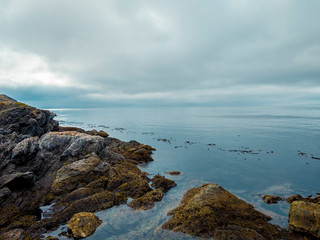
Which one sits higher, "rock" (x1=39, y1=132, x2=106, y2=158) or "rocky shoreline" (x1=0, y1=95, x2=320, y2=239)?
"rock" (x1=39, y1=132, x2=106, y2=158)

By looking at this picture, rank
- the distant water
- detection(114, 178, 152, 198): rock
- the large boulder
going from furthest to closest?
1. the large boulder
2. detection(114, 178, 152, 198): rock
3. the distant water

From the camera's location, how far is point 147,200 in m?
19.4

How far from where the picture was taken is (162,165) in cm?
3572

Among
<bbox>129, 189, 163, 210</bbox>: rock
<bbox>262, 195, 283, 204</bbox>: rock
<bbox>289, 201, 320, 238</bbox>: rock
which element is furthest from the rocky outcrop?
<bbox>262, 195, 283, 204</bbox>: rock

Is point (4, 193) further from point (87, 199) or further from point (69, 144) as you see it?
point (69, 144)

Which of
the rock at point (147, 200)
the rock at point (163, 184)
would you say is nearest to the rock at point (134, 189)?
the rock at point (147, 200)

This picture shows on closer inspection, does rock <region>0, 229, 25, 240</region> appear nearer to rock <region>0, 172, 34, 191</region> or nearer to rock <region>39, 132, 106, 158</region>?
rock <region>0, 172, 34, 191</region>

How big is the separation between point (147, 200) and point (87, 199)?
6.23 m

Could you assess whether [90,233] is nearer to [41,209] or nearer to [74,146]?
[41,209]

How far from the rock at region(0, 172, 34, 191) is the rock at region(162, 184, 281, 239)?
16102 mm

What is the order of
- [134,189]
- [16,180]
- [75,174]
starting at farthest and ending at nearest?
[75,174] → [134,189] → [16,180]

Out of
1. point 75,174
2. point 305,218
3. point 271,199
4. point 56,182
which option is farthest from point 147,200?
point 305,218

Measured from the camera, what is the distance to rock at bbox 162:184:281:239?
13.3 m

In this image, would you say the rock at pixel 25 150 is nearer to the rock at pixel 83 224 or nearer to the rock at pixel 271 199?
the rock at pixel 83 224
